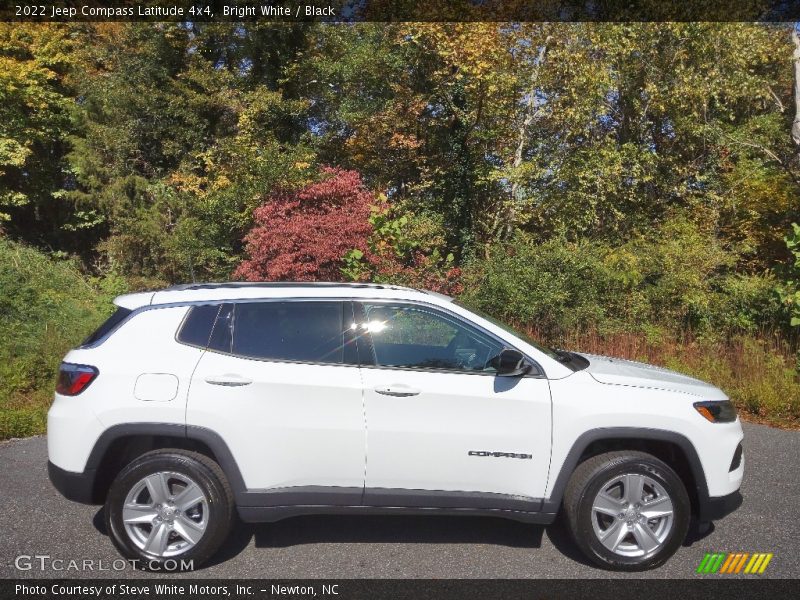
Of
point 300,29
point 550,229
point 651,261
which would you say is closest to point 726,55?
point 550,229

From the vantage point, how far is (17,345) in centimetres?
898

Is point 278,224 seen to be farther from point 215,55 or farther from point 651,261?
point 215,55

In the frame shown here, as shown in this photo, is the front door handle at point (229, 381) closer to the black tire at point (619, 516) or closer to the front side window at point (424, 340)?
the front side window at point (424, 340)

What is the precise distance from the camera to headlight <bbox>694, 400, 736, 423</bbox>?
4.04 meters

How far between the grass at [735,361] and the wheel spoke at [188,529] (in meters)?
6.76

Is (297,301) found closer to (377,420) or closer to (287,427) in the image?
(287,427)

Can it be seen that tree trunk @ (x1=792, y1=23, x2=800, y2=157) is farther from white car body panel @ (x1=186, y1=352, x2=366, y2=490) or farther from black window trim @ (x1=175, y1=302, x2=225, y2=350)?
black window trim @ (x1=175, y1=302, x2=225, y2=350)

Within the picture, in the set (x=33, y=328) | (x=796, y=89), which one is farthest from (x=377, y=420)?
(x=796, y=89)

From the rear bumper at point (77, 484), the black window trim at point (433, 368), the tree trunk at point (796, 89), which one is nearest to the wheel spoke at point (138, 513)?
the rear bumper at point (77, 484)

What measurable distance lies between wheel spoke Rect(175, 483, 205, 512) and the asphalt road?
430 mm

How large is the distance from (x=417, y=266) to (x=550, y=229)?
16.0 feet

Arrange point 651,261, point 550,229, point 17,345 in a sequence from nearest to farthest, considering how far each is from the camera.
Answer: point 17,345, point 651,261, point 550,229

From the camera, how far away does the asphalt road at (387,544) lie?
13.0 feet

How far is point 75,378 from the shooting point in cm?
402
